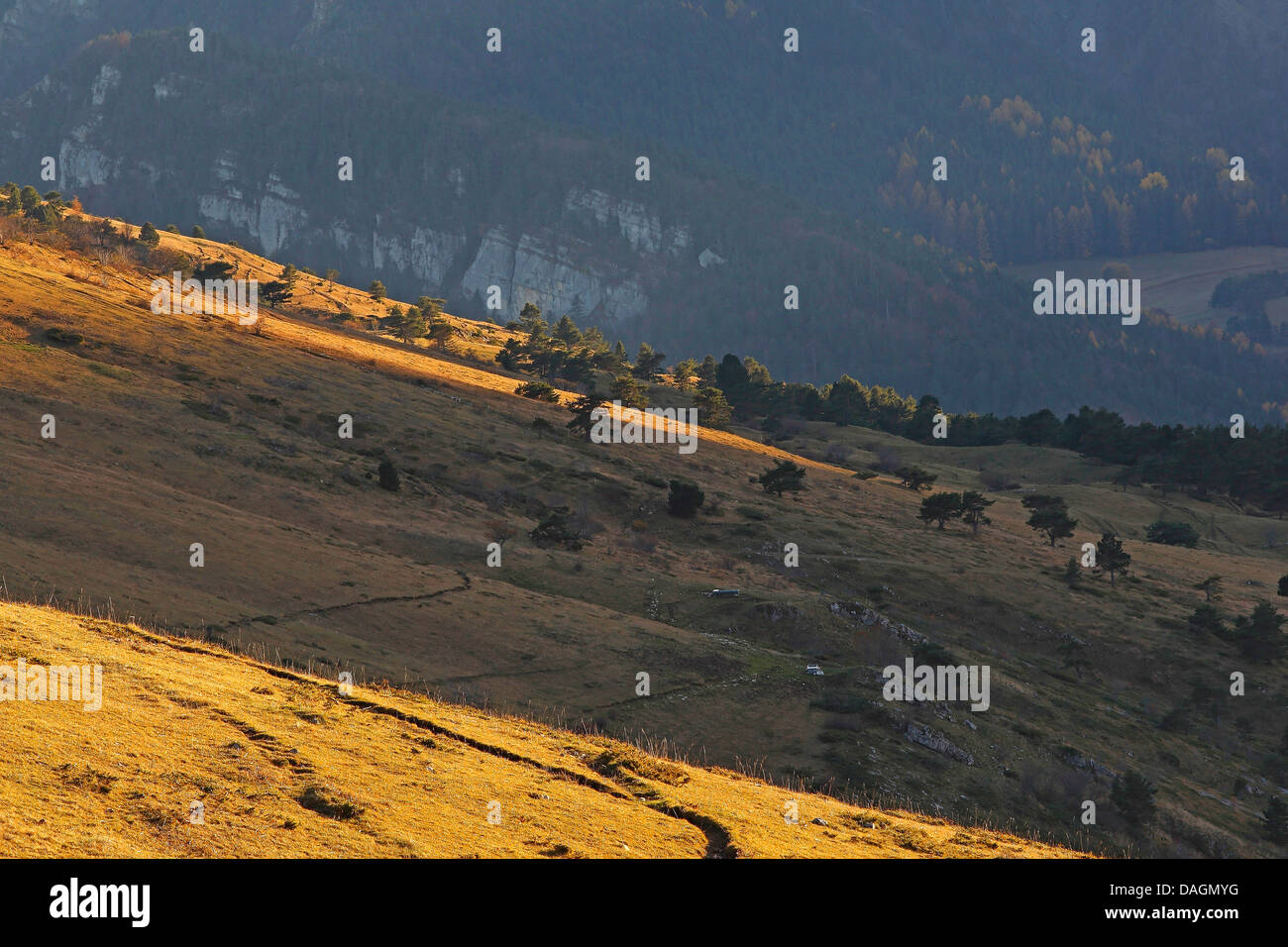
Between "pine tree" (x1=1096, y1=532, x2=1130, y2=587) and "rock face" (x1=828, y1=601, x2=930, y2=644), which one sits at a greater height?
"pine tree" (x1=1096, y1=532, x2=1130, y2=587)

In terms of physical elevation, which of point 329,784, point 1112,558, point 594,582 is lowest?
point 329,784

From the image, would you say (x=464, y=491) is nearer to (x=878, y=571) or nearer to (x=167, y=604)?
(x=878, y=571)

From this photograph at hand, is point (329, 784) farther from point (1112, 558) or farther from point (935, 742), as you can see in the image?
point (1112, 558)

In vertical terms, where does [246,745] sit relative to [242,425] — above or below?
below

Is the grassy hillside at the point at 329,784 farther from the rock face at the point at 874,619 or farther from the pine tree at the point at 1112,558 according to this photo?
the pine tree at the point at 1112,558

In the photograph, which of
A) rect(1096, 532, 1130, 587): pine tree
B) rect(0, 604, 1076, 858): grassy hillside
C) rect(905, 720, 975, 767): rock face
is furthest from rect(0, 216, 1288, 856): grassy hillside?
rect(0, 604, 1076, 858): grassy hillside

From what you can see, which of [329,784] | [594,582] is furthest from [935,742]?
[329,784]

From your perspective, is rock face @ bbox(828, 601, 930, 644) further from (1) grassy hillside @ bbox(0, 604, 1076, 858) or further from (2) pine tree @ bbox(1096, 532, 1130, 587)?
(2) pine tree @ bbox(1096, 532, 1130, 587)
